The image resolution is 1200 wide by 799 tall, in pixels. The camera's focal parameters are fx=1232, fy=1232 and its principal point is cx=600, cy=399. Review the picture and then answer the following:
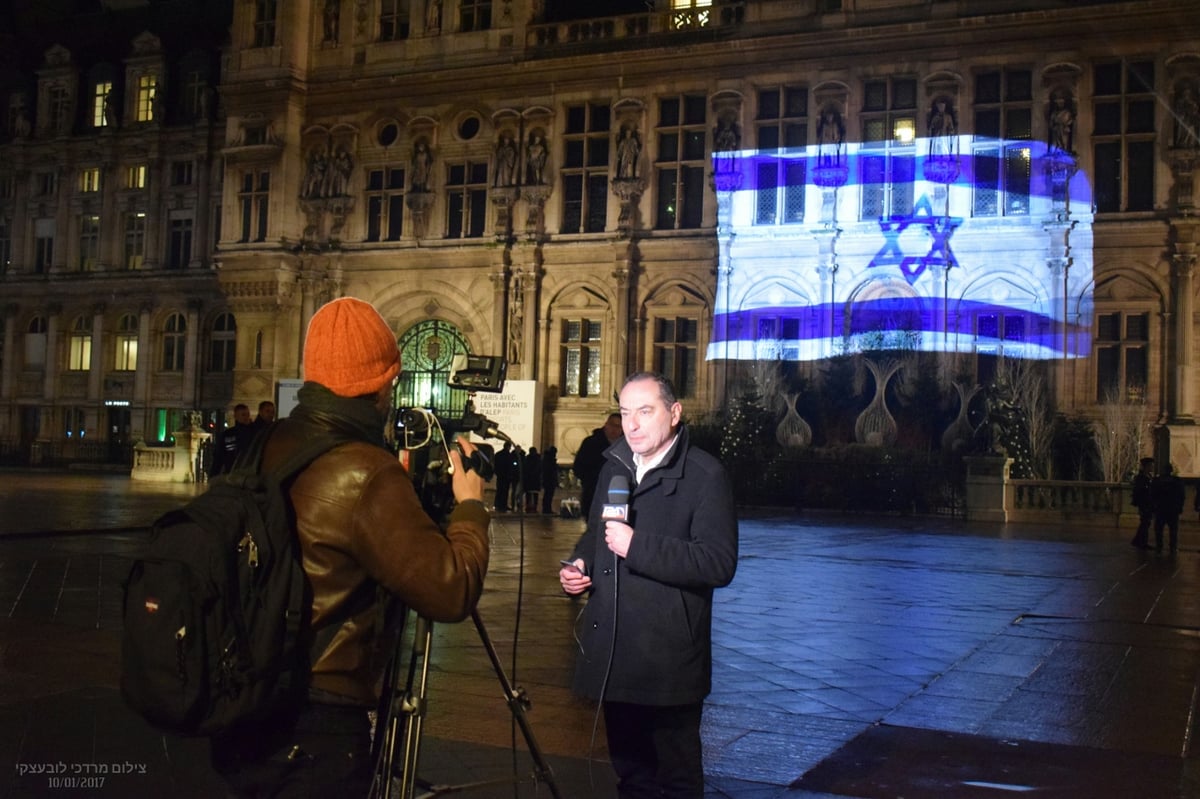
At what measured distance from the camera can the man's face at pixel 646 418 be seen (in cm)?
435

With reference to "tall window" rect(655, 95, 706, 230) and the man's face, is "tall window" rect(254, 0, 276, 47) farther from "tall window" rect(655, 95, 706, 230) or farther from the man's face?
the man's face

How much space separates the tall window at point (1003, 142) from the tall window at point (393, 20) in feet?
58.5

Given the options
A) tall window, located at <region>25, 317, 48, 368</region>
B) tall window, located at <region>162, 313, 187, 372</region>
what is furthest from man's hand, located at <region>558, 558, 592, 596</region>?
tall window, located at <region>25, 317, 48, 368</region>

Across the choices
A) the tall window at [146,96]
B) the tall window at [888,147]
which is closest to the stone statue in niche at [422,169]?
the tall window at [888,147]

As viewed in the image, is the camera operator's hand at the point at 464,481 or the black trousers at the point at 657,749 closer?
the camera operator's hand at the point at 464,481

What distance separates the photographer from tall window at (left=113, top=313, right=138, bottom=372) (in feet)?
150

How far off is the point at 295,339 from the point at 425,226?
558cm

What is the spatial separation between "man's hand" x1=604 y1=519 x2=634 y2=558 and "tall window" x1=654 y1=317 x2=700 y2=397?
3061 centimetres

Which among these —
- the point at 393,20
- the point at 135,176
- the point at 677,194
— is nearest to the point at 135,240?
the point at 135,176

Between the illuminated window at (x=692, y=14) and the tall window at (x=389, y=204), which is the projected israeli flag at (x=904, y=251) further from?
the tall window at (x=389, y=204)

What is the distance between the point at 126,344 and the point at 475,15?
1880 cm

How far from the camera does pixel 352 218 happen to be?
38.6 metres

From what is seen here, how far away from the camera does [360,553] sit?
296 centimetres

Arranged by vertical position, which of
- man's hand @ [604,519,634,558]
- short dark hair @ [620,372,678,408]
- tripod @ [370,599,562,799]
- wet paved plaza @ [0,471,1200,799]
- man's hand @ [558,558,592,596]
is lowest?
wet paved plaza @ [0,471,1200,799]
